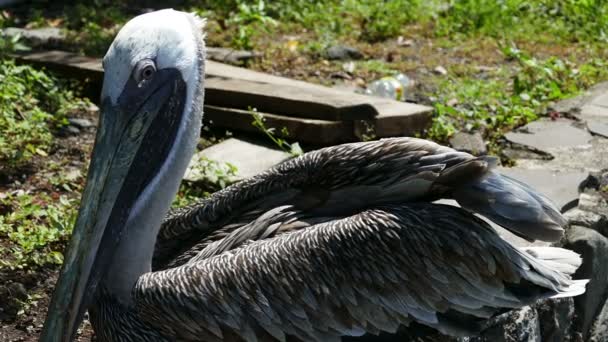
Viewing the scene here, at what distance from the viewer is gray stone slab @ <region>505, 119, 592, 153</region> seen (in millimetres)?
5887

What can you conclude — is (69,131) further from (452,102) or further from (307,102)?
(452,102)

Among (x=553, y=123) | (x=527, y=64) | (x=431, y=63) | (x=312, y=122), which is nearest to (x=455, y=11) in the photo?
(x=431, y=63)

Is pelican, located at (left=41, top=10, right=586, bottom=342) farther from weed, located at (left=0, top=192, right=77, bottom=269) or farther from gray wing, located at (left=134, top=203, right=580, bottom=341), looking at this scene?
weed, located at (left=0, top=192, right=77, bottom=269)

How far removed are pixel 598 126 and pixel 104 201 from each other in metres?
3.51

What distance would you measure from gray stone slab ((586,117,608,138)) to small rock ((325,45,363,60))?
2.27m

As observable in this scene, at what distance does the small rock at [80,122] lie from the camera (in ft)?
20.9

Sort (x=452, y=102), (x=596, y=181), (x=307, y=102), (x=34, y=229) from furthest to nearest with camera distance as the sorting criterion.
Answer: (x=452, y=102)
(x=307, y=102)
(x=596, y=181)
(x=34, y=229)

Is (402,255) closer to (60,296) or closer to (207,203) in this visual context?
(207,203)

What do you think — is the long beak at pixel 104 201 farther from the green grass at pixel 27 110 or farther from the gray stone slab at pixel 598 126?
the gray stone slab at pixel 598 126

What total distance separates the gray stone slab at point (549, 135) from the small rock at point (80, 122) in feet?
8.26

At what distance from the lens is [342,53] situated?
26.2 ft

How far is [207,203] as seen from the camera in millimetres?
4125

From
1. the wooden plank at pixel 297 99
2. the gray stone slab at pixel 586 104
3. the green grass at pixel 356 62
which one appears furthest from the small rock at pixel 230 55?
the gray stone slab at pixel 586 104

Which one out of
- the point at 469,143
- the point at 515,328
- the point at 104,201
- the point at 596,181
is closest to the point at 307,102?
the point at 469,143
